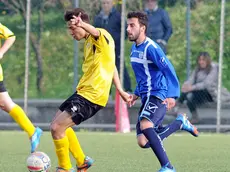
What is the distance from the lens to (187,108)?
14.2m

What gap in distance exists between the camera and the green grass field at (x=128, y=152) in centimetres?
828

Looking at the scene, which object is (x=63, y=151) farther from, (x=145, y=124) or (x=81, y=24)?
(x=81, y=24)

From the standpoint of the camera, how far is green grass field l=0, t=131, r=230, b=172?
27.2 ft

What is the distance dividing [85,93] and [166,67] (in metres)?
0.83

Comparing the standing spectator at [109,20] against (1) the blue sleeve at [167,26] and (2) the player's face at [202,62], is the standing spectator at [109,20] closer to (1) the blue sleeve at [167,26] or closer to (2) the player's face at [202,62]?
(1) the blue sleeve at [167,26]

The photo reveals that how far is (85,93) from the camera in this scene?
763 centimetres

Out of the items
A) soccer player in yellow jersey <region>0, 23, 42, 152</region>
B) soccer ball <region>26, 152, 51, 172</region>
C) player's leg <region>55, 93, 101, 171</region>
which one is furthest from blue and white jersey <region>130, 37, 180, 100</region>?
soccer player in yellow jersey <region>0, 23, 42, 152</region>

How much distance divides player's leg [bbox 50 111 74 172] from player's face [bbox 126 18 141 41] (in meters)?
1.04

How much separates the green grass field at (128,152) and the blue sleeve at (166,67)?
84 cm

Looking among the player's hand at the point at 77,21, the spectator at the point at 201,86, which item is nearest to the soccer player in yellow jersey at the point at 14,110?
the player's hand at the point at 77,21

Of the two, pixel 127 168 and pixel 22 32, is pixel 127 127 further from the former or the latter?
pixel 127 168

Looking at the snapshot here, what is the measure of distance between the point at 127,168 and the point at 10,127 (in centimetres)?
661

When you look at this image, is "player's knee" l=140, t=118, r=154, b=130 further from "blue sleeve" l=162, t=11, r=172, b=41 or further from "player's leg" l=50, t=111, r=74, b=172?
"blue sleeve" l=162, t=11, r=172, b=41

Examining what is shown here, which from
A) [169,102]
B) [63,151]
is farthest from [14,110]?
[169,102]
